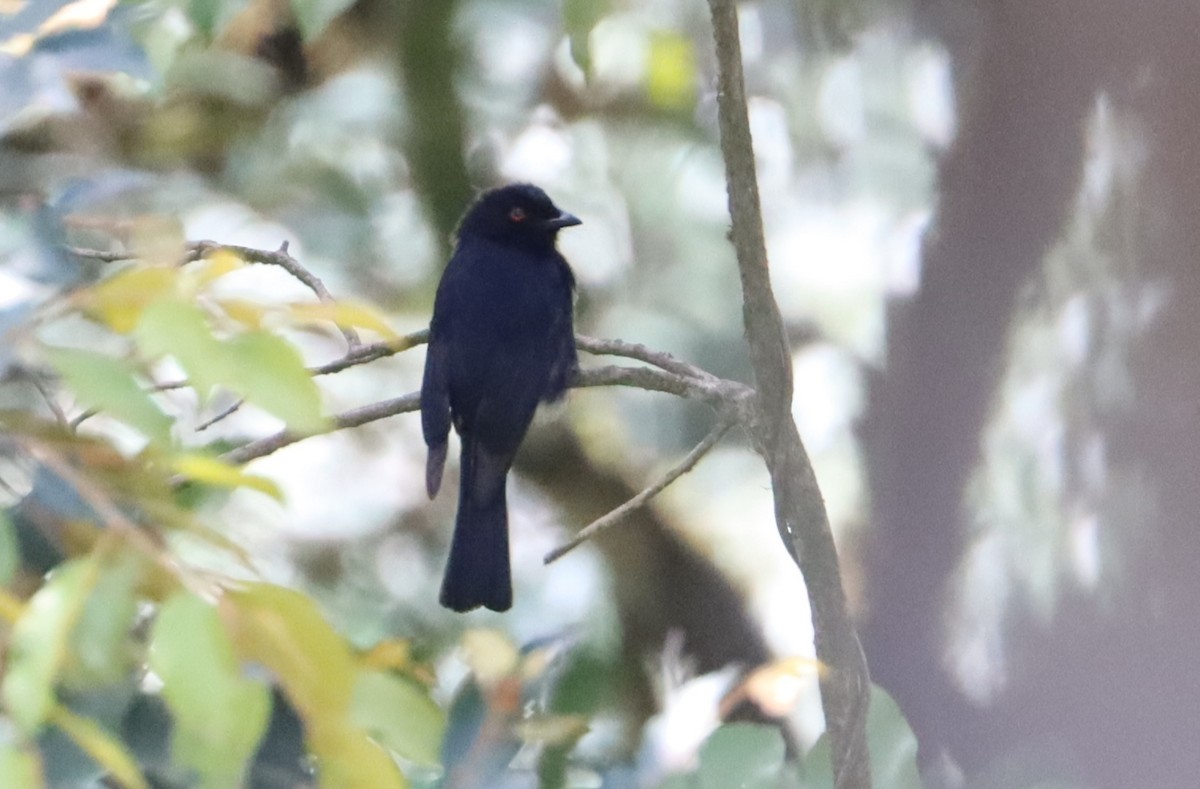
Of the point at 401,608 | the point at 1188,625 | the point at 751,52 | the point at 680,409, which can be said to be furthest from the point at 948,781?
the point at 751,52

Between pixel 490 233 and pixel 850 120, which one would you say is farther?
pixel 850 120

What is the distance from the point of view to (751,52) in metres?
1.88

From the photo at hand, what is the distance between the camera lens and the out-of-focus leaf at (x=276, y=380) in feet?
1.47

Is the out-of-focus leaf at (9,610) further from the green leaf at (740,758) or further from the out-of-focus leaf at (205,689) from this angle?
the green leaf at (740,758)

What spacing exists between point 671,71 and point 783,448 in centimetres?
57

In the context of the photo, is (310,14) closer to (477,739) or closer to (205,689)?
(477,739)

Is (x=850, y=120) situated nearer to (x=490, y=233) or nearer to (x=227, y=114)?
(x=490, y=233)

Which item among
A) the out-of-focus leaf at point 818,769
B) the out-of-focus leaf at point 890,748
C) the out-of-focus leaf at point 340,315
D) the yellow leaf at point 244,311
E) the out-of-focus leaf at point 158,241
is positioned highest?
the yellow leaf at point 244,311

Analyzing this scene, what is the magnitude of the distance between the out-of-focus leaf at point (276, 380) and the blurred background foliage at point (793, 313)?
0.47 metres

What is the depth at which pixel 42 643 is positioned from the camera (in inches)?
17.0

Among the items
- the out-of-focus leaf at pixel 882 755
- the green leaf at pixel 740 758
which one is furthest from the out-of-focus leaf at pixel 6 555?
the out-of-focus leaf at pixel 882 755

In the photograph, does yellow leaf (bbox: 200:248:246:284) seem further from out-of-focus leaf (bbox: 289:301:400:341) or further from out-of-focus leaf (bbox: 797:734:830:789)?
out-of-focus leaf (bbox: 797:734:830:789)

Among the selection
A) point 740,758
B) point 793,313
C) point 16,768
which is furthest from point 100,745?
point 793,313

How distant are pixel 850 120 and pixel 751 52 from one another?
0.18 meters
